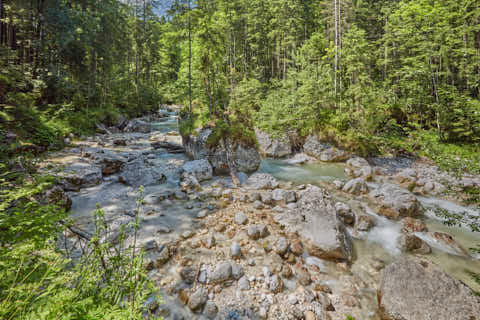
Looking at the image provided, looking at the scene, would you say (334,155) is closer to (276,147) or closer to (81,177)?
(276,147)

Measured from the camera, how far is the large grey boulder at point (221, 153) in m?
9.46

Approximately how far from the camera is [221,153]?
9500mm

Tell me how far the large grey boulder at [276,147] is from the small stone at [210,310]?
1091 centimetres

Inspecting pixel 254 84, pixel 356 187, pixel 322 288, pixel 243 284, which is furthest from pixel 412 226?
pixel 254 84

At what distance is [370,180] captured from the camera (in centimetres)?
966

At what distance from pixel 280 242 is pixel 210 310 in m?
2.11

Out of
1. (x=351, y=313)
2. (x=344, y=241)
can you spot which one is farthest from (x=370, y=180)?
(x=351, y=313)

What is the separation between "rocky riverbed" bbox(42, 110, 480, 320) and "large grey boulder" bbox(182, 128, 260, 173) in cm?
11

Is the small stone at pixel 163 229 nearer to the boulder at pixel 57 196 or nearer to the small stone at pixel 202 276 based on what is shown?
the small stone at pixel 202 276

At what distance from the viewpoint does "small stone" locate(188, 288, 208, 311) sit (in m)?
3.21

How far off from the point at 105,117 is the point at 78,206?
15.0 meters

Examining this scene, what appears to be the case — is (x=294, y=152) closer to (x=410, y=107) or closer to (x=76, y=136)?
(x=410, y=107)

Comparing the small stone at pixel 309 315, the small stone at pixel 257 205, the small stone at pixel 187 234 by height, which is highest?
the small stone at pixel 257 205

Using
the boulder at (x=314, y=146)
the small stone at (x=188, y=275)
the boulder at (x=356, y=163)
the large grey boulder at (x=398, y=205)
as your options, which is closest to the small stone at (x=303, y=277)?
the small stone at (x=188, y=275)
